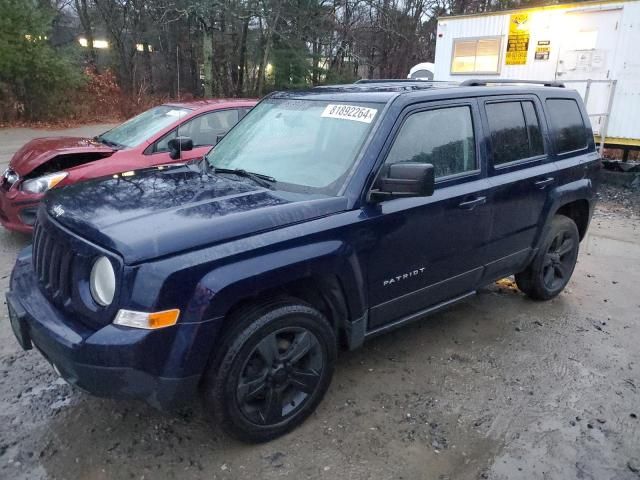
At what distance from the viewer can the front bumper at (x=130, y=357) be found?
7.53 ft

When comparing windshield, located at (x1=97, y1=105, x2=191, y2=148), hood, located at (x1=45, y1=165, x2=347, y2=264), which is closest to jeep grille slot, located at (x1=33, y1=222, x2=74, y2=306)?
hood, located at (x1=45, y1=165, x2=347, y2=264)

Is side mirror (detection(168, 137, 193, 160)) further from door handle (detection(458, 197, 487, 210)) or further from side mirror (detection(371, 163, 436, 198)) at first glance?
door handle (detection(458, 197, 487, 210))

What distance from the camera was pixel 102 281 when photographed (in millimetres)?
2426

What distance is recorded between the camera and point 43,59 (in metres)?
17.0

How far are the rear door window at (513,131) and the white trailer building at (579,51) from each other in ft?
16.3

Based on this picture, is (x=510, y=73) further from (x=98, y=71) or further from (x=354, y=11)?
(x=98, y=71)

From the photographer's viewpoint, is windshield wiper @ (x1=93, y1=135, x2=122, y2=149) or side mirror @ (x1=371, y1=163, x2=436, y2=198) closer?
side mirror @ (x1=371, y1=163, x2=436, y2=198)

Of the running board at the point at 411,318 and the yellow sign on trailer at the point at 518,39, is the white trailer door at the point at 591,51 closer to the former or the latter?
the yellow sign on trailer at the point at 518,39

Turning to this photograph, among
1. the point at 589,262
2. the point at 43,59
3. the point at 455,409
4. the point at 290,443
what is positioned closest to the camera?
the point at 290,443

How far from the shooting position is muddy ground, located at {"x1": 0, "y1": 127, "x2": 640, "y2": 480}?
269 centimetres

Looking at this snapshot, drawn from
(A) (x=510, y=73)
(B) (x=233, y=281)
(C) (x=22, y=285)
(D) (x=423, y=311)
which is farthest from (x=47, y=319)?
(A) (x=510, y=73)

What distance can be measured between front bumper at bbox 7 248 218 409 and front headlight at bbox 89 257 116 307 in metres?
0.14

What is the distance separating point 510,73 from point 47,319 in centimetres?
1107

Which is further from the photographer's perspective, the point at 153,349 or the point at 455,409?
the point at 455,409
